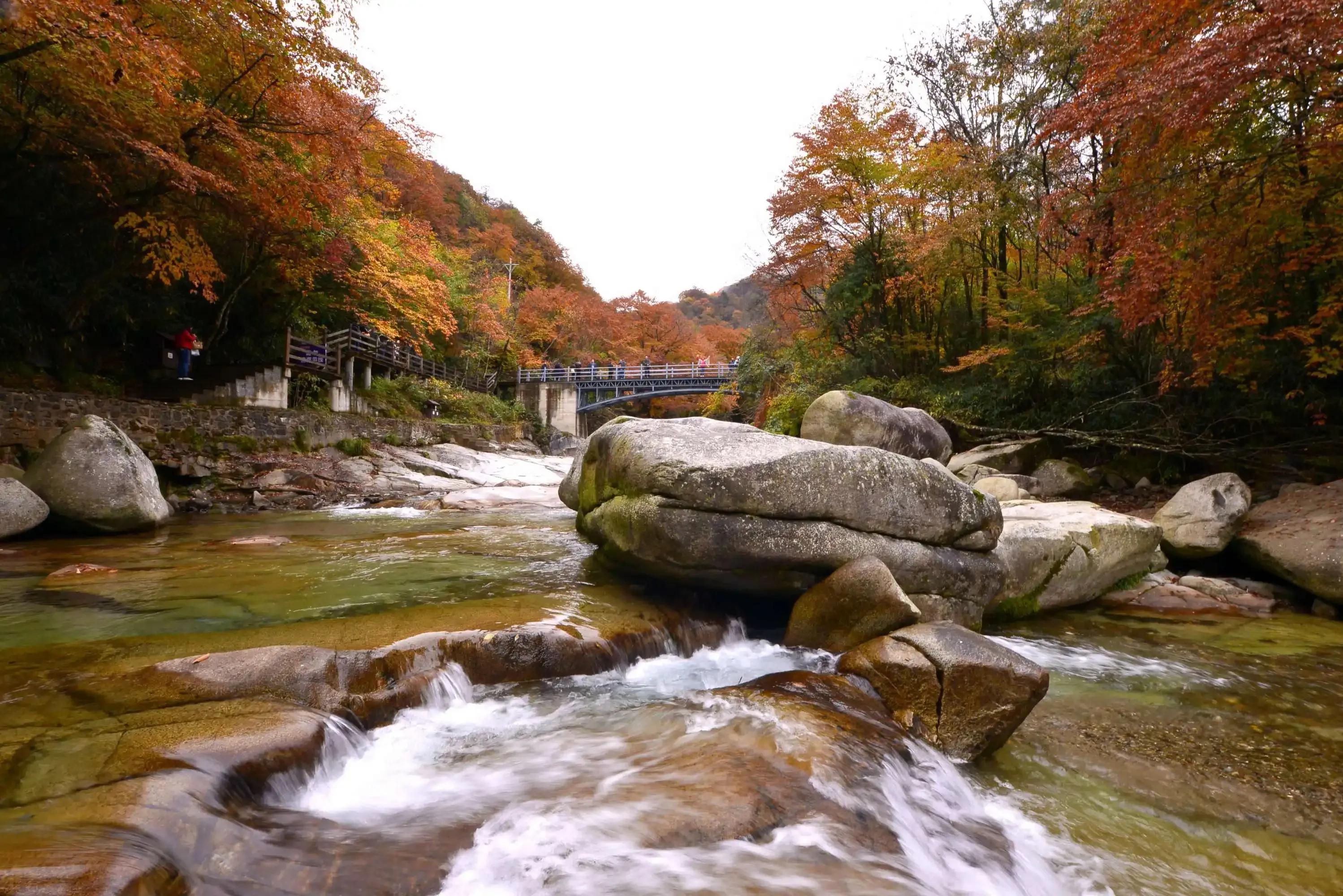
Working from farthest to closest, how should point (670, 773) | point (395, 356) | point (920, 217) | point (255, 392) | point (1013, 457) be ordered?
point (395, 356) → point (255, 392) → point (920, 217) → point (1013, 457) → point (670, 773)

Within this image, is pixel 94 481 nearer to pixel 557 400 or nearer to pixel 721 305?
pixel 557 400

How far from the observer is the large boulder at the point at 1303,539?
20.3 feet

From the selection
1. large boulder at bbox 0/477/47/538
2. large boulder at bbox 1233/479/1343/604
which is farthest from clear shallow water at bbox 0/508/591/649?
large boulder at bbox 1233/479/1343/604

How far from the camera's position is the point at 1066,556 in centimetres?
620

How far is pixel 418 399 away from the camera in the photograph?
2473 cm

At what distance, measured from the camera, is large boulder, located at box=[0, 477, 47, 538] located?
7.40 m

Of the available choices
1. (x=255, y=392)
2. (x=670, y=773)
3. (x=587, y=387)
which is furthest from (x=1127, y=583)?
(x=587, y=387)

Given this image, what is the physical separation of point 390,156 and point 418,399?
1061 cm

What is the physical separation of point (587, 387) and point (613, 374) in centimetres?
198

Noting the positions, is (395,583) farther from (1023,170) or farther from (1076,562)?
(1023,170)

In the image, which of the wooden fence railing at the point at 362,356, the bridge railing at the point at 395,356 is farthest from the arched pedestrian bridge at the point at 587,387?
the wooden fence railing at the point at 362,356

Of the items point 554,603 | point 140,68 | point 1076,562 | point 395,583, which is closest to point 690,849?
point 554,603

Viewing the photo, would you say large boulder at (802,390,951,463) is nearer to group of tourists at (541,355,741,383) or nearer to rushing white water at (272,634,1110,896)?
rushing white water at (272,634,1110,896)

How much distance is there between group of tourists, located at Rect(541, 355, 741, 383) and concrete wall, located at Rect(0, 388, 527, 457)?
18616 millimetres
